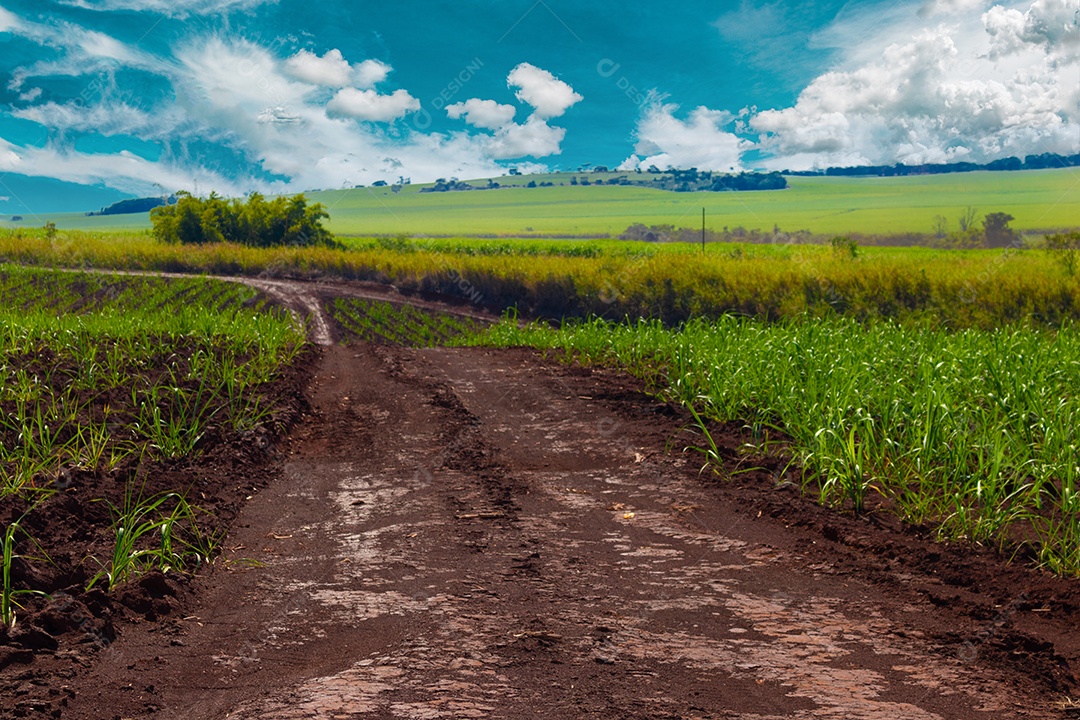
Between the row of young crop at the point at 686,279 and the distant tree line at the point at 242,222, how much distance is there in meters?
8.71

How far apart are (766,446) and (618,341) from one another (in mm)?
5150

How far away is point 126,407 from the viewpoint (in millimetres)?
6906

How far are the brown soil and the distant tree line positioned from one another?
1899 inches

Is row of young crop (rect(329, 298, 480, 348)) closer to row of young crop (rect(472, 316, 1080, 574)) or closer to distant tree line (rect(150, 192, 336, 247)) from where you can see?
row of young crop (rect(472, 316, 1080, 574))

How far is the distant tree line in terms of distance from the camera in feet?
169

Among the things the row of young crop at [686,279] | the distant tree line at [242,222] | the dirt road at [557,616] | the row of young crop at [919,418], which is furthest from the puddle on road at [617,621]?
the distant tree line at [242,222]

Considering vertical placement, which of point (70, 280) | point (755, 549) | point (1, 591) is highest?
point (70, 280)

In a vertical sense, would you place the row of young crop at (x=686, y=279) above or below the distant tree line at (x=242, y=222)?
below

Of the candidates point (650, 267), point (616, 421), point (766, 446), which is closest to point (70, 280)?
point (650, 267)

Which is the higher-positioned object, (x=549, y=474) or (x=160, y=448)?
(x=160, y=448)

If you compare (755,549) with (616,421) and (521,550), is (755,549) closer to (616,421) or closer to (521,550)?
(521,550)

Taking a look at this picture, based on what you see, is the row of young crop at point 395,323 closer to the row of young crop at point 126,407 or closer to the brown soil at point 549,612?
the row of young crop at point 126,407

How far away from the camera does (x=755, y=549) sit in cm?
453

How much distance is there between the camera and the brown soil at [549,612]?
2832mm
